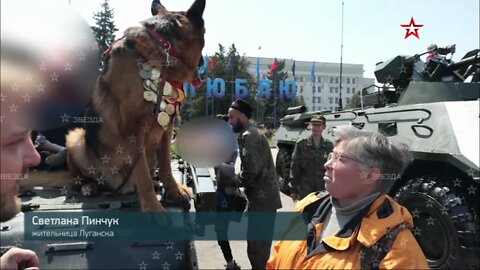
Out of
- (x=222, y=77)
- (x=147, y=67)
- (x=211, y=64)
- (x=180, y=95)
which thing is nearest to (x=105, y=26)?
(x=147, y=67)

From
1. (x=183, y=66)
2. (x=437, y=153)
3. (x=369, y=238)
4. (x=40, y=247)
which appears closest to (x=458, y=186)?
(x=437, y=153)

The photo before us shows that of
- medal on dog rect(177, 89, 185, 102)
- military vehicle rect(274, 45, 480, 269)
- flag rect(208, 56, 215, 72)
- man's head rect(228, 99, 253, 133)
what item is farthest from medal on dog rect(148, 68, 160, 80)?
military vehicle rect(274, 45, 480, 269)

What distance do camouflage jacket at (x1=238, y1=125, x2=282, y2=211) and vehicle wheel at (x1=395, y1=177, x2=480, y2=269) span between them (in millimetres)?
1503

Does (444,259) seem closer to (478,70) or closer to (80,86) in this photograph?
(478,70)

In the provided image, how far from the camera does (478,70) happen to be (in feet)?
18.5

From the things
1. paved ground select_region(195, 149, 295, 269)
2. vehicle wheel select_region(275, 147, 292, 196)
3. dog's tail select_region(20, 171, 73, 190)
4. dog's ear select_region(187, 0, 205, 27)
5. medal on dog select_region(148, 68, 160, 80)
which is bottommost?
paved ground select_region(195, 149, 295, 269)

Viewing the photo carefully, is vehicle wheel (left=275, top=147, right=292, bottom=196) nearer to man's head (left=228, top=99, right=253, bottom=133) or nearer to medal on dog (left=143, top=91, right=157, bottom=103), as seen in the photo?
man's head (left=228, top=99, right=253, bottom=133)

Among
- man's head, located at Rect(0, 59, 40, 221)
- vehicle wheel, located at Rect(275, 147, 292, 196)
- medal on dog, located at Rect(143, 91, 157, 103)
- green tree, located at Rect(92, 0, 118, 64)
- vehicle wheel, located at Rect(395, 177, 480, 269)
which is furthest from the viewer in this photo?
vehicle wheel, located at Rect(275, 147, 292, 196)

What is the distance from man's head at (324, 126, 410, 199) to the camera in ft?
5.92

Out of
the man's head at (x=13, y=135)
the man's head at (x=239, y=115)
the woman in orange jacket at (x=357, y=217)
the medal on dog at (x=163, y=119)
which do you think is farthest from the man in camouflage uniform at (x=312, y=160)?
the man's head at (x=13, y=135)

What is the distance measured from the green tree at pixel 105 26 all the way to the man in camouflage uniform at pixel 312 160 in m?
4.09

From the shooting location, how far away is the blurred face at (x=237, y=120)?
13.2 feet

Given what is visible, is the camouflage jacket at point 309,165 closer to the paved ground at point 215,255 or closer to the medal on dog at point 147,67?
the paved ground at point 215,255

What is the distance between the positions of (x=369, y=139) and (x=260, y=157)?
2.26 m
